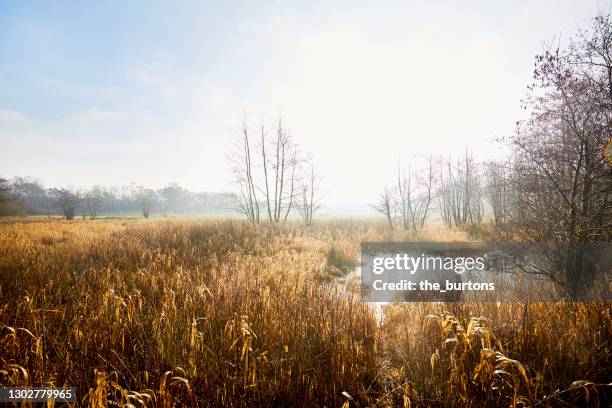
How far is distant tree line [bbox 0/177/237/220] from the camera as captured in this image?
5897 cm

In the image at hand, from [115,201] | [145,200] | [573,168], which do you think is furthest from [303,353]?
[115,201]

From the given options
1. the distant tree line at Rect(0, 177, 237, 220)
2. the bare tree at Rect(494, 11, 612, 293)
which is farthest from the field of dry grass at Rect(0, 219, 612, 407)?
the distant tree line at Rect(0, 177, 237, 220)

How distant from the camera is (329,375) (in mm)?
2576

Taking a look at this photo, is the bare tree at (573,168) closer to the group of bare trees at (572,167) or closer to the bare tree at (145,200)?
the group of bare trees at (572,167)

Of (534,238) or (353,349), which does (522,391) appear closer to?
(353,349)

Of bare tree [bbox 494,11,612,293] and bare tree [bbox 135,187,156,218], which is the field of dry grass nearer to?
bare tree [bbox 494,11,612,293]

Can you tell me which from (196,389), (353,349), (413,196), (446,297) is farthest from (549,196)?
(413,196)

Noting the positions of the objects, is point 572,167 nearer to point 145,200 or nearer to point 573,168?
point 573,168

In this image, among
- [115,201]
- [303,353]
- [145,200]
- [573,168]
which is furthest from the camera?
[115,201]

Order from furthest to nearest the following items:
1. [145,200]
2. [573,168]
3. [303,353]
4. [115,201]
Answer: [115,201]
[145,200]
[573,168]
[303,353]

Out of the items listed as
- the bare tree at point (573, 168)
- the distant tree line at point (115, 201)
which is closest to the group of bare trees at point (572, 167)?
the bare tree at point (573, 168)

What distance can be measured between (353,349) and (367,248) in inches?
394

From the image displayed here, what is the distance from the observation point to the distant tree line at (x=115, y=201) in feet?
193

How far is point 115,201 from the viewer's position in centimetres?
10050
